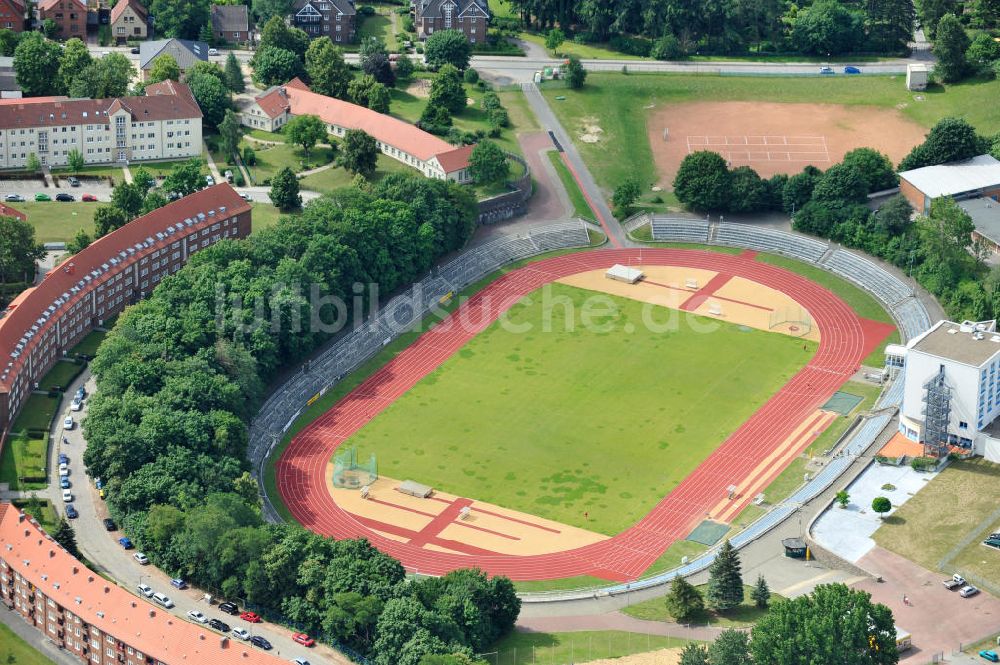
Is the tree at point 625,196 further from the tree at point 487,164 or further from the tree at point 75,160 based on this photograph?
the tree at point 75,160

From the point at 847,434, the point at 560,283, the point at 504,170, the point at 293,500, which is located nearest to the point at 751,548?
the point at 847,434

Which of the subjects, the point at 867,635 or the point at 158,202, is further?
the point at 158,202

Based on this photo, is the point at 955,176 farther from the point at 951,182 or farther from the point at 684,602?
the point at 684,602

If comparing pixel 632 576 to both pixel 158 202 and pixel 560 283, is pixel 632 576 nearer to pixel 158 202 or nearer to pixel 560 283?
pixel 560 283

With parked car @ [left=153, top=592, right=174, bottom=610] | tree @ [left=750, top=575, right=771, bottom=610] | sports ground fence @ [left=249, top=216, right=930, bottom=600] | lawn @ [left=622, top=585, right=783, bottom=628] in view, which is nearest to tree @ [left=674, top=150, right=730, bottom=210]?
sports ground fence @ [left=249, top=216, right=930, bottom=600]

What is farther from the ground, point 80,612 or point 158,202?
point 158,202

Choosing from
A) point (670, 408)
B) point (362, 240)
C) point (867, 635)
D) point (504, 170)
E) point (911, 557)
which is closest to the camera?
point (867, 635)

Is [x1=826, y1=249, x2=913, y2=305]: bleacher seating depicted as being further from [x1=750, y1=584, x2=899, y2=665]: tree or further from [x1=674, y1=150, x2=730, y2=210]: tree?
[x1=750, y1=584, x2=899, y2=665]: tree
